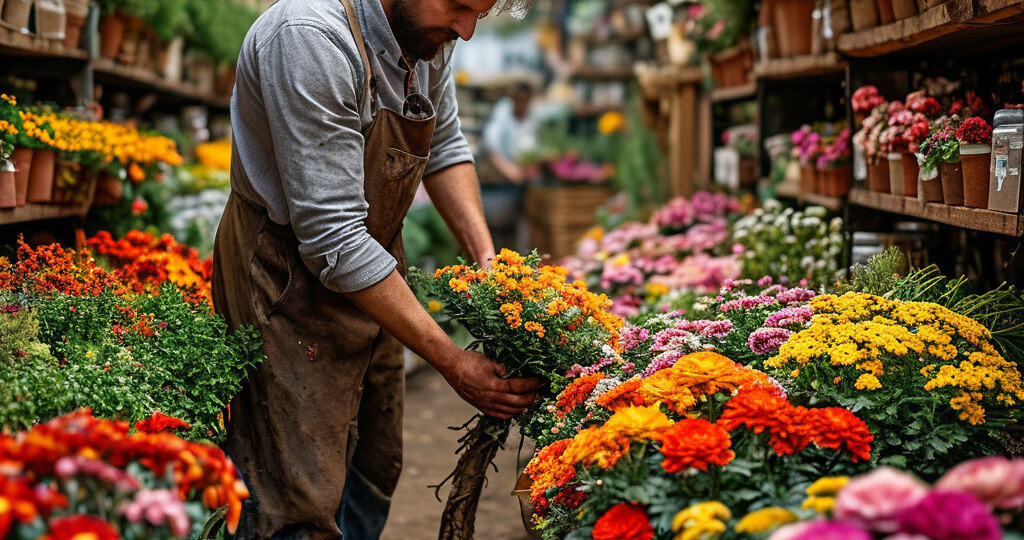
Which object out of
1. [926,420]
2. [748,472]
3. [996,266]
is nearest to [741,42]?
[996,266]

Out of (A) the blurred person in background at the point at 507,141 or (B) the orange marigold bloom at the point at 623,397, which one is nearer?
(B) the orange marigold bloom at the point at 623,397

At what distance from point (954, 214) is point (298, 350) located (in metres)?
1.78

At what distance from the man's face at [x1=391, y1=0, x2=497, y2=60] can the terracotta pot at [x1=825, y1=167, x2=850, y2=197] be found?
6.72 ft

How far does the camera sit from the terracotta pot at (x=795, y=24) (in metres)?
4.14

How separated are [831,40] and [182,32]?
354 centimetres

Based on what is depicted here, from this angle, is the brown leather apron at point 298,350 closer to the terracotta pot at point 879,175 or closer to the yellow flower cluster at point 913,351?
the yellow flower cluster at point 913,351

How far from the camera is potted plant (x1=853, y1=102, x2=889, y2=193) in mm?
3092

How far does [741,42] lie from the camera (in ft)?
17.1

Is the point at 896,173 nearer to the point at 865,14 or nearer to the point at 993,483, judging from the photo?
the point at 865,14

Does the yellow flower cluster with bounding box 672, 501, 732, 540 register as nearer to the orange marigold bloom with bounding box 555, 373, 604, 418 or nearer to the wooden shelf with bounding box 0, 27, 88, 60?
the orange marigold bloom with bounding box 555, 373, 604, 418

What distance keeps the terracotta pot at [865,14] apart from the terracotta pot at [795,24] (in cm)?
80

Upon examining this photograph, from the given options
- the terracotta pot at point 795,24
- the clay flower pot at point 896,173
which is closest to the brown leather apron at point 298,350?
the clay flower pot at point 896,173

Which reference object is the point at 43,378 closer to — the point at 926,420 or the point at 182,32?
the point at 926,420

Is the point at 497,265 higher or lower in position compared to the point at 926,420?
higher
